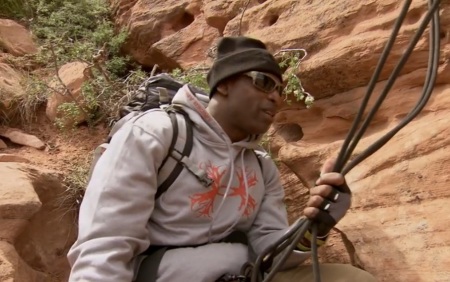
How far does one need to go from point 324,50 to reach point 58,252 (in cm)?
223

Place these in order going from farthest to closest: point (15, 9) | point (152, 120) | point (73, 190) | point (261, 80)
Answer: point (15, 9) < point (73, 190) < point (261, 80) < point (152, 120)

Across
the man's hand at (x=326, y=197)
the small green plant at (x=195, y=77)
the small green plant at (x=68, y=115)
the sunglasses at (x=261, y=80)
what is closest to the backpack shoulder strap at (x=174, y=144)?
the sunglasses at (x=261, y=80)

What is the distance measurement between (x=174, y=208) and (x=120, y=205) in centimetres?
27

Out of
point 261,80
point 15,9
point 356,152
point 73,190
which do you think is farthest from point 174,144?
point 15,9

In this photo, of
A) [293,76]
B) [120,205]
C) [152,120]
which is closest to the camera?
[120,205]

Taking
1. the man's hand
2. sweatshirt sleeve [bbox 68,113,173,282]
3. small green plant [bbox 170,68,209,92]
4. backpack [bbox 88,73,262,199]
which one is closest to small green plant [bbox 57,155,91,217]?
small green plant [bbox 170,68,209,92]

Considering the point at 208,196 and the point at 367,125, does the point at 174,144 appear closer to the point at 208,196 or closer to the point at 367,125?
the point at 208,196

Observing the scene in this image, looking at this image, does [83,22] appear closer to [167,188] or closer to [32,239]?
[32,239]

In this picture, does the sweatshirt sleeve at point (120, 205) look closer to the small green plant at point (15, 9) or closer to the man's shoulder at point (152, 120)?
the man's shoulder at point (152, 120)

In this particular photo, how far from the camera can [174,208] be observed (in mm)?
2586

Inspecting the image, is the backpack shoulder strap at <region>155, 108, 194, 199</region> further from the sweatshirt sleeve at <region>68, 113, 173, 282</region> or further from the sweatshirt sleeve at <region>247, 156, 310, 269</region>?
the sweatshirt sleeve at <region>247, 156, 310, 269</region>

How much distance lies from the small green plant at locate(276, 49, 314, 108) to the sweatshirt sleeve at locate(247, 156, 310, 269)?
1.23 metres

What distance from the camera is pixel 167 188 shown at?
257 cm

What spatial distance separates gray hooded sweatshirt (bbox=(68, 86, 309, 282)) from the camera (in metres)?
2.35
